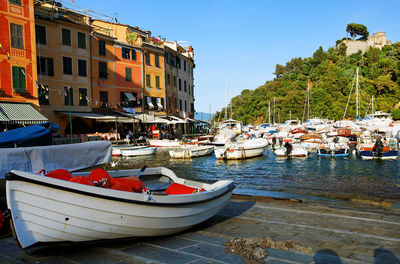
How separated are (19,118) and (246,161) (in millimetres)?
18404

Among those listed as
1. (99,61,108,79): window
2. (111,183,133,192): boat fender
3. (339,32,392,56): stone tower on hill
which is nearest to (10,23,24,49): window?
(99,61,108,79): window

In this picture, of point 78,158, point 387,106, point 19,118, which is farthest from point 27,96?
point 387,106

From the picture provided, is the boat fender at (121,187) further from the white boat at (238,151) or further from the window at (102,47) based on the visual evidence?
the window at (102,47)

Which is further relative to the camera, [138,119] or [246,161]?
[138,119]

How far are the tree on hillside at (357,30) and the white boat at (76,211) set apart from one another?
145 metres

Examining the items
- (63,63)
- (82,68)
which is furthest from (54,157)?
(82,68)

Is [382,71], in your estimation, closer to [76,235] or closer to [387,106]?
[387,106]

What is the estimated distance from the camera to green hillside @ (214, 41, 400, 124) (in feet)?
253

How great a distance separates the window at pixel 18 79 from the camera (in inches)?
941

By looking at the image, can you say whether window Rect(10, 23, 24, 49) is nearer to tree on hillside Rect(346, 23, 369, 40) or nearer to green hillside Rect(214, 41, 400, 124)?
green hillside Rect(214, 41, 400, 124)

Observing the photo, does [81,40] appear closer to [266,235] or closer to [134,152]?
[134,152]

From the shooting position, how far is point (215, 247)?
5.98m

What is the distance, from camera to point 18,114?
23109 millimetres

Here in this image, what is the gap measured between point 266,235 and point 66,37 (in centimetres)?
3134
